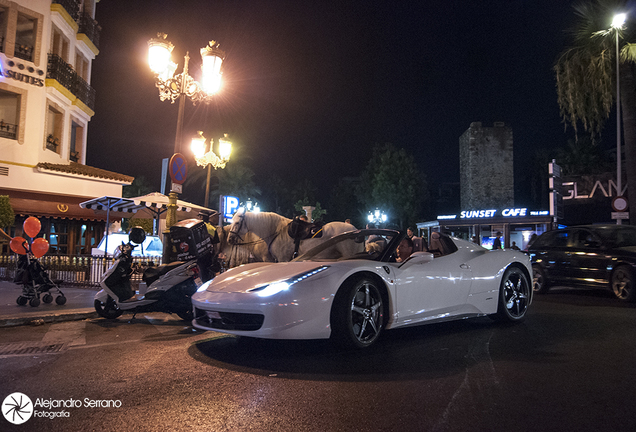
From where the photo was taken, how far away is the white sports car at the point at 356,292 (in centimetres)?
389

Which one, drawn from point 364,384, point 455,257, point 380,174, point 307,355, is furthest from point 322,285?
point 380,174

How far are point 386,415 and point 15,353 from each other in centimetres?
396

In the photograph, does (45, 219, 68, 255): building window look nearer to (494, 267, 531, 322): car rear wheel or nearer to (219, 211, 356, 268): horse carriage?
(219, 211, 356, 268): horse carriage

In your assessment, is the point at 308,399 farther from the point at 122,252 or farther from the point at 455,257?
the point at 122,252

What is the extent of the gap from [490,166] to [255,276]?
1513 inches

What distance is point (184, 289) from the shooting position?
20.7ft

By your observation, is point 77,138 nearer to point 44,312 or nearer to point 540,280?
point 44,312

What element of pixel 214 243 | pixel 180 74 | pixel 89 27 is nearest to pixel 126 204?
pixel 180 74

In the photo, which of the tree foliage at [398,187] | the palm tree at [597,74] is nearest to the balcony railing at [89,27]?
the palm tree at [597,74]

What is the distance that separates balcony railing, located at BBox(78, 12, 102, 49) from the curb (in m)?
21.0

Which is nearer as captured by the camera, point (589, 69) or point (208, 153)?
point (208, 153)

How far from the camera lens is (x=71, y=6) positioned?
69.8 feet

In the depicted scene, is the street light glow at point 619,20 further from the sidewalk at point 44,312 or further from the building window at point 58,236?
the building window at point 58,236

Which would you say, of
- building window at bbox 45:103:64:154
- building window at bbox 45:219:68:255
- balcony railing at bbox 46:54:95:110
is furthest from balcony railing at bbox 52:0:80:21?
building window at bbox 45:219:68:255
